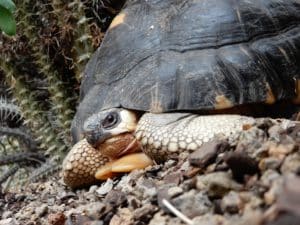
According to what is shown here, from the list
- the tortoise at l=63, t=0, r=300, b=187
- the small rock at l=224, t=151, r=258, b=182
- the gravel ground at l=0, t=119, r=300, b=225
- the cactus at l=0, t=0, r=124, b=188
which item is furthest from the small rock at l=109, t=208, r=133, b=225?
the cactus at l=0, t=0, r=124, b=188

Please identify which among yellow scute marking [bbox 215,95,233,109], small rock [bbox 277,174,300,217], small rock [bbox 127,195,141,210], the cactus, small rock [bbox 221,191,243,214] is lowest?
the cactus

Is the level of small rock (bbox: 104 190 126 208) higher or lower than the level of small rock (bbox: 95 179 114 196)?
higher

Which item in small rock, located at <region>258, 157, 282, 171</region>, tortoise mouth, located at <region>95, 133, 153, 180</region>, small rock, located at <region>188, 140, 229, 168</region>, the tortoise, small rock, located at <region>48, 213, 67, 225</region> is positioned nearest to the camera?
small rock, located at <region>258, 157, 282, 171</region>

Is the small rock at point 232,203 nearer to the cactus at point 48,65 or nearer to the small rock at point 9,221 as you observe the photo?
the small rock at point 9,221

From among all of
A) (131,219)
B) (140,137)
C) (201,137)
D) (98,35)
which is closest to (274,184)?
(131,219)

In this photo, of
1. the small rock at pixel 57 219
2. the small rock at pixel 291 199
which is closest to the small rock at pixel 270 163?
the small rock at pixel 291 199

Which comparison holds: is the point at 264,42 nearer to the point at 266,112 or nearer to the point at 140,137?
the point at 266,112

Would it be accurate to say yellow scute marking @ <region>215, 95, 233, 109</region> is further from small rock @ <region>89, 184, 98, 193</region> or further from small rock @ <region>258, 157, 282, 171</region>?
small rock @ <region>258, 157, 282, 171</region>
